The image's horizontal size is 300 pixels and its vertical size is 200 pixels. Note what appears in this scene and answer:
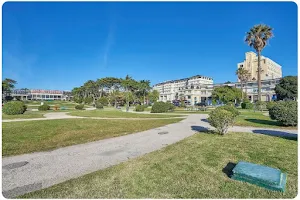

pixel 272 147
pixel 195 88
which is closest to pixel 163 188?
pixel 272 147

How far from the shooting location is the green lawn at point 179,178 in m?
3.92

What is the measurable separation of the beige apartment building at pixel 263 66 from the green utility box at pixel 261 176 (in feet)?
426

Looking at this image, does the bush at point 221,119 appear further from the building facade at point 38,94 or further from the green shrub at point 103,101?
the building facade at point 38,94

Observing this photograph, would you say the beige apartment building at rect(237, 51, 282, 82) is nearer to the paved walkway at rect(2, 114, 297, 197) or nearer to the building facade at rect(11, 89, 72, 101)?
the paved walkway at rect(2, 114, 297, 197)

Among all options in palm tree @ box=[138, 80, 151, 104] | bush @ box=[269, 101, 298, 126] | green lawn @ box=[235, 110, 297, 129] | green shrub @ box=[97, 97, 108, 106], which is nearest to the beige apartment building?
palm tree @ box=[138, 80, 151, 104]

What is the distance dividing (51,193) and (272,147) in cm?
746

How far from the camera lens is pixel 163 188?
412 cm

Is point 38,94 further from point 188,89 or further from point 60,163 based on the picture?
point 60,163

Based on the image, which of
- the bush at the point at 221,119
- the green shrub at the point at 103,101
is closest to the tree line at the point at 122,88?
the green shrub at the point at 103,101

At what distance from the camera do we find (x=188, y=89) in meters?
110

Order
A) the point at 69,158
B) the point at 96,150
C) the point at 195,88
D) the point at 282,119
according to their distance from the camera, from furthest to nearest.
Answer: the point at 195,88, the point at 282,119, the point at 96,150, the point at 69,158

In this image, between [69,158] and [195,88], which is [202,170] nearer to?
[69,158]

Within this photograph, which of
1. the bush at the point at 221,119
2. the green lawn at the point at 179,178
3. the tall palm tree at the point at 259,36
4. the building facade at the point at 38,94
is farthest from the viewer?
the building facade at the point at 38,94

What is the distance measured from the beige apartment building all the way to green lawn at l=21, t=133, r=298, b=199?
128 metres
